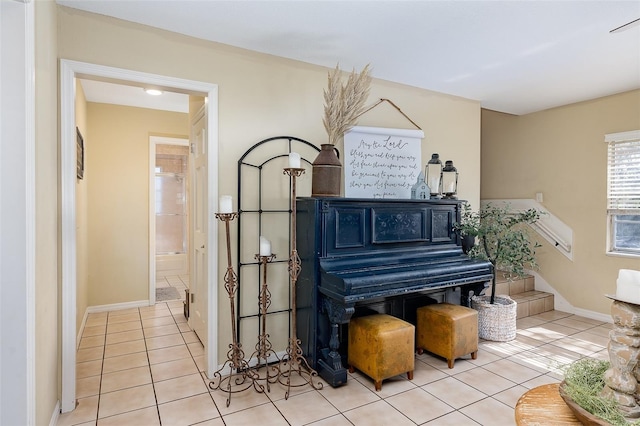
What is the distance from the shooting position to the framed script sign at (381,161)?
128 inches

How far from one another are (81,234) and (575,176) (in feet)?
17.8

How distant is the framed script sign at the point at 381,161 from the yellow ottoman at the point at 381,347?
3.83 ft

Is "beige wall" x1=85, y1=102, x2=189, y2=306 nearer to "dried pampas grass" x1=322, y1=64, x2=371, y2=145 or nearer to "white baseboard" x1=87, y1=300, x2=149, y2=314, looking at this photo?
"white baseboard" x1=87, y1=300, x2=149, y2=314

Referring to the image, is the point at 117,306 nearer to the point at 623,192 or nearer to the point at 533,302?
the point at 533,302

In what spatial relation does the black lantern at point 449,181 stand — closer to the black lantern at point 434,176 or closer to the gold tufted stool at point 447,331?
the black lantern at point 434,176

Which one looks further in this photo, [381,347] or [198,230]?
[198,230]

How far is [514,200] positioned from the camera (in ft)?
15.9

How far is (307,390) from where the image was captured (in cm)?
250

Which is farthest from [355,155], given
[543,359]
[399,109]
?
[543,359]

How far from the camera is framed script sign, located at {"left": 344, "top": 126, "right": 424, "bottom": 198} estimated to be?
3.26m

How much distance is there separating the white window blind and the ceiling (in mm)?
657

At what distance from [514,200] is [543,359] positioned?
2.41m

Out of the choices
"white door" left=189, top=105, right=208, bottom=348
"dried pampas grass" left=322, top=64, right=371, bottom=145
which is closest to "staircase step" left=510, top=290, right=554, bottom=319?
"dried pampas grass" left=322, top=64, right=371, bottom=145

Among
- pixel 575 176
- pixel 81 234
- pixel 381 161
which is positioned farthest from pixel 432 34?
pixel 81 234
